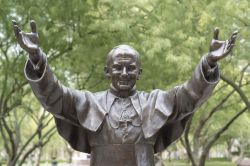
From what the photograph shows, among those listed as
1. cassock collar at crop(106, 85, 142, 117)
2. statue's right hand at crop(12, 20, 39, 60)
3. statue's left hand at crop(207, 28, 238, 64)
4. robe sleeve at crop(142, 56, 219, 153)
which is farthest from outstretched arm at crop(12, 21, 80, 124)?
statue's left hand at crop(207, 28, 238, 64)

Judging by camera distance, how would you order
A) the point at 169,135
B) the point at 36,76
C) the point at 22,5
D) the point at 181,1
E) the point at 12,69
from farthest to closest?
the point at 12,69, the point at 181,1, the point at 22,5, the point at 169,135, the point at 36,76

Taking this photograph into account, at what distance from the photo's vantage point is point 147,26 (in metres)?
11.2

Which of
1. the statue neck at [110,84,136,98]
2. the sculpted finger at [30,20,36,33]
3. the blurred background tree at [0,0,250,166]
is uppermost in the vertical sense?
the blurred background tree at [0,0,250,166]

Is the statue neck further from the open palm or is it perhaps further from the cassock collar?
the open palm

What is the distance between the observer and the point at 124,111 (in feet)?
12.9

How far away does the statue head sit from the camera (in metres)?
3.87

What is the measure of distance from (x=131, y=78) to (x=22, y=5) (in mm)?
6789

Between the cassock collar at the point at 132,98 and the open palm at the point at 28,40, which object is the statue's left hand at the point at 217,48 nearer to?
the cassock collar at the point at 132,98

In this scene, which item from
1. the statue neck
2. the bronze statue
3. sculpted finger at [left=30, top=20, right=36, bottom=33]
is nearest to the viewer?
sculpted finger at [left=30, top=20, right=36, bottom=33]

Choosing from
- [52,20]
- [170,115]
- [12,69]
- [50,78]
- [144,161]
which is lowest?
[144,161]

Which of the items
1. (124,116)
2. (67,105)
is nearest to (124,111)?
(124,116)

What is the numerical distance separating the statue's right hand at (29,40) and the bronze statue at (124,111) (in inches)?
6.7

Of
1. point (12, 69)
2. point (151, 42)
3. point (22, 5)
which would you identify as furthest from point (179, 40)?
point (12, 69)

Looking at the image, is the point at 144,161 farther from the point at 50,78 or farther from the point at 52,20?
the point at 52,20
